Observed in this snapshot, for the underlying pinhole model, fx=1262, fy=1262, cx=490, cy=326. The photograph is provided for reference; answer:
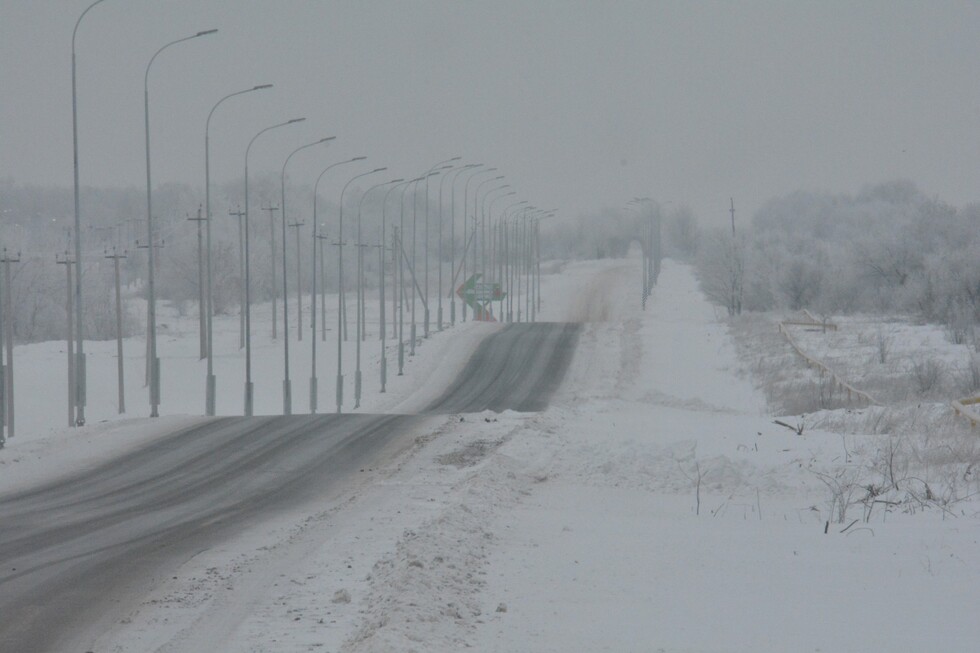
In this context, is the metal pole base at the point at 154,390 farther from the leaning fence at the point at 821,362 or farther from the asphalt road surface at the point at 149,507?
the leaning fence at the point at 821,362

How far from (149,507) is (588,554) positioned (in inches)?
262

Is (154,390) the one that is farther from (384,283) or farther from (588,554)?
(384,283)

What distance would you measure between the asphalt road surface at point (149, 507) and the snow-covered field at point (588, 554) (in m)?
0.48

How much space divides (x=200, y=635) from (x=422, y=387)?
156 feet

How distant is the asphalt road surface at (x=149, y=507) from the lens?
10.1 meters

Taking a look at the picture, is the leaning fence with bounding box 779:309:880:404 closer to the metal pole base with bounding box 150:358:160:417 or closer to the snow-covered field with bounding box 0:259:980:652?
the snow-covered field with bounding box 0:259:980:652

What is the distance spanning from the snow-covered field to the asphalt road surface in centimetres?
48

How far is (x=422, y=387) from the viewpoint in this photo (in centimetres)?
5641

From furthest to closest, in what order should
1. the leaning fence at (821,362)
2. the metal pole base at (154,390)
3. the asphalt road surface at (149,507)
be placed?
the leaning fence at (821,362)
the metal pole base at (154,390)
the asphalt road surface at (149,507)

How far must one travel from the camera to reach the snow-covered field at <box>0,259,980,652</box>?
8.56 m

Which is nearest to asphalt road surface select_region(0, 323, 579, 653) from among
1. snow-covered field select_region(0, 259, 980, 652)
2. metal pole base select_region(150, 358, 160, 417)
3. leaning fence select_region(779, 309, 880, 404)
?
snow-covered field select_region(0, 259, 980, 652)

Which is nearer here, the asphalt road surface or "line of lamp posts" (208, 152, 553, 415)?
the asphalt road surface

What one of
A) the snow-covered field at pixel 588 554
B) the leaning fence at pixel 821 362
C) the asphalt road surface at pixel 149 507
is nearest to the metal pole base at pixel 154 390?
the asphalt road surface at pixel 149 507

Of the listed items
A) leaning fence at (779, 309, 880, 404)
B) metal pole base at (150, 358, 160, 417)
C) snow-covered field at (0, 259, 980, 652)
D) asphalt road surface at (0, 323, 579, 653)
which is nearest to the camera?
snow-covered field at (0, 259, 980, 652)
